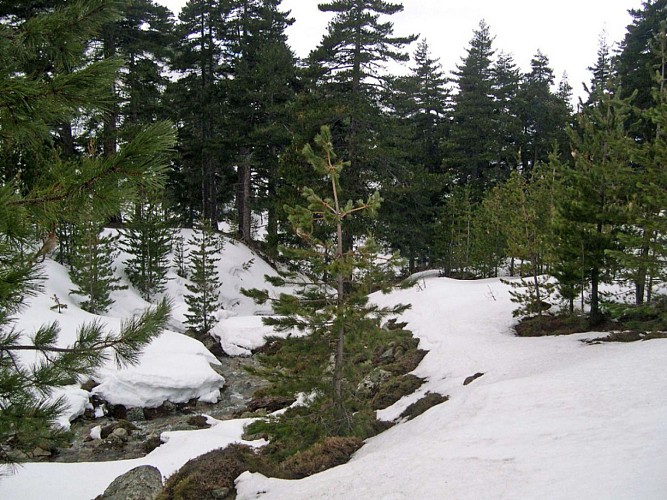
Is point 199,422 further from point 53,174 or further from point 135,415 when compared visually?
point 53,174

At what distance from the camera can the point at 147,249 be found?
2500cm

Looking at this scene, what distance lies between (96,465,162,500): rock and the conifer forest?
1886mm

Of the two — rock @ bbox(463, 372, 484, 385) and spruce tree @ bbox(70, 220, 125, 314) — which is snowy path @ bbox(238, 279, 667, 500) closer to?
rock @ bbox(463, 372, 484, 385)

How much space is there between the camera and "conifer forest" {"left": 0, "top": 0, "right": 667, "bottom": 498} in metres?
4.09

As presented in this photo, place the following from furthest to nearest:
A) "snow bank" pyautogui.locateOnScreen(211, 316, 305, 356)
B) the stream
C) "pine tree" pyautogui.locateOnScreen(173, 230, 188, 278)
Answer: "pine tree" pyautogui.locateOnScreen(173, 230, 188, 278) → "snow bank" pyautogui.locateOnScreen(211, 316, 305, 356) → the stream

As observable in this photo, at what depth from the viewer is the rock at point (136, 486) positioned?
834 centimetres

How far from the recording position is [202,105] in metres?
31.4

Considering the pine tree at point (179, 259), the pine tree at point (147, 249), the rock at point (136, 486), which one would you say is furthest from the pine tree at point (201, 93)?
the rock at point (136, 486)

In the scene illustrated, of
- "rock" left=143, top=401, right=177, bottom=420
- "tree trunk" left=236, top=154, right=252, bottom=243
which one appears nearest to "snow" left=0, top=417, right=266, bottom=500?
"rock" left=143, top=401, right=177, bottom=420

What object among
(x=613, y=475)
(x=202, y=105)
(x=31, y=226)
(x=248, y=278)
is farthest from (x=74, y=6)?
(x=202, y=105)

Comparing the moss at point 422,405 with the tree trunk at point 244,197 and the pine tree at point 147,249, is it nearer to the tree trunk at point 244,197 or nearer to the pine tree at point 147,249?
the pine tree at point 147,249

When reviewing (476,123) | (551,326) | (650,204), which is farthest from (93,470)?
(476,123)

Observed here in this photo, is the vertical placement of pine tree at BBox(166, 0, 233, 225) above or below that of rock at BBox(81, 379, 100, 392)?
above

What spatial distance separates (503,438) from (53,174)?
6.58 m
